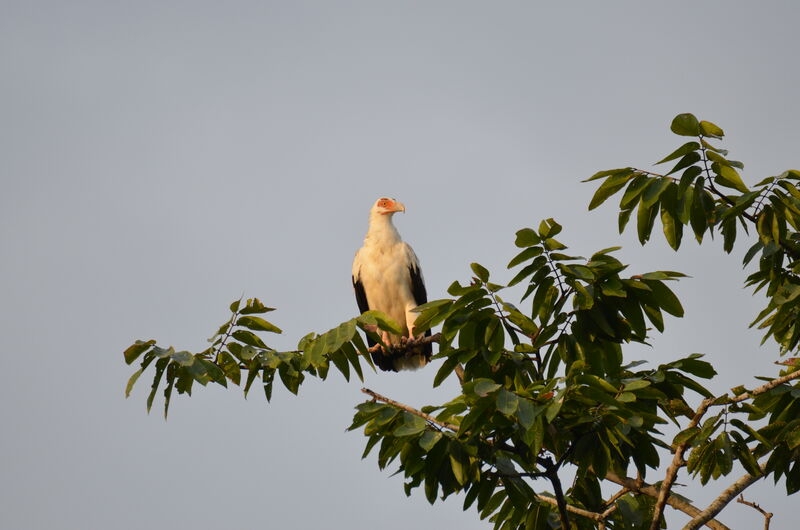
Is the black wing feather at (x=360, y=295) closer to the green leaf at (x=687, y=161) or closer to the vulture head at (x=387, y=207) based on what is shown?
the vulture head at (x=387, y=207)

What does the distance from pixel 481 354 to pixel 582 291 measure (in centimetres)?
70

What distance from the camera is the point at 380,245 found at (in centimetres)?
1030

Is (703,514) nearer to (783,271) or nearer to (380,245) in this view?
(783,271)

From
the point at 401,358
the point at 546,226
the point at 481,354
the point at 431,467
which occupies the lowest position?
the point at 431,467

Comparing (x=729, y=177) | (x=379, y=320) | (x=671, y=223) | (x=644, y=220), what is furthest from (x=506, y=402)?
(x=729, y=177)

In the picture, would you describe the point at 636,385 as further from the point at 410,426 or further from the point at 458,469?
the point at 410,426

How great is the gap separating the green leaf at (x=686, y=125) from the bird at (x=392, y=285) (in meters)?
5.39

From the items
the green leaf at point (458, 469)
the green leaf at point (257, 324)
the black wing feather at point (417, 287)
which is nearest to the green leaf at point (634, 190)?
the green leaf at point (458, 469)

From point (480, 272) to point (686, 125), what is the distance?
138 centimetres

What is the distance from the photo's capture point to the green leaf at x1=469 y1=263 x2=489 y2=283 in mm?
4621

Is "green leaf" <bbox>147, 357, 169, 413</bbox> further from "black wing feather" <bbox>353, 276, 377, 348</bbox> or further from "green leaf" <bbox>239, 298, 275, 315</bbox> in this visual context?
"black wing feather" <bbox>353, 276, 377, 348</bbox>

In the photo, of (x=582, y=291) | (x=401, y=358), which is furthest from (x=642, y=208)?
(x=401, y=358)

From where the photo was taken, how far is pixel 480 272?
15.3ft

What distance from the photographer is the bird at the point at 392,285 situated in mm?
10078
